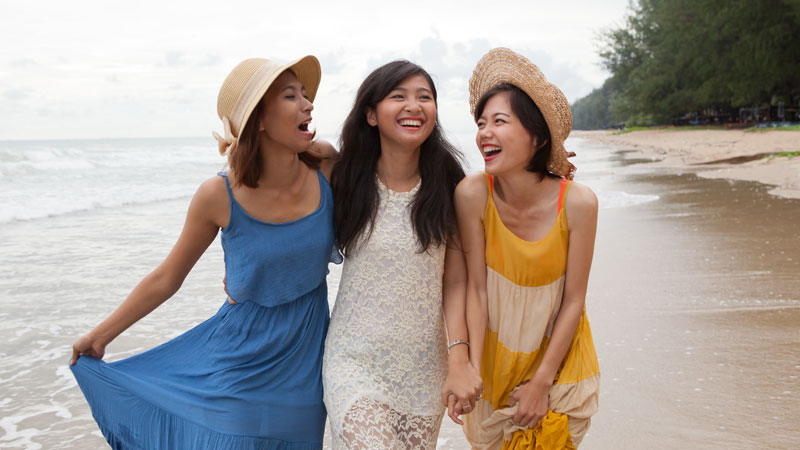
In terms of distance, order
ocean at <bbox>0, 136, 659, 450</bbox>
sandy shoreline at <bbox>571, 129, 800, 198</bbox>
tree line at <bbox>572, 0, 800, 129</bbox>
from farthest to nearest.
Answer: tree line at <bbox>572, 0, 800, 129</bbox> < sandy shoreline at <bbox>571, 129, 800, 198</bbox> < ocean at <bbox>0, 136, 659, 450</bbox>

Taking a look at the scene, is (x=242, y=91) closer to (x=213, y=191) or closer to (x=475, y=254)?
(x=213, y=191)

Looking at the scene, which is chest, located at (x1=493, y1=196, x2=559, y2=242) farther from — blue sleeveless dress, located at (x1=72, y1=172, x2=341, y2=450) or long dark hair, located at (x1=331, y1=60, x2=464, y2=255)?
blue sleeveless dress, located at (x1=72, y1=172, x2=341, y2=450)

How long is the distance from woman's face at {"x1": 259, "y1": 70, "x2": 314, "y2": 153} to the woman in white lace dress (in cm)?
27

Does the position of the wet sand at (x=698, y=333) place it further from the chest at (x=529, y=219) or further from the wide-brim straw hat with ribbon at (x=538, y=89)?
the wide-brim straw hat with ribbon at (x=538, y=89)

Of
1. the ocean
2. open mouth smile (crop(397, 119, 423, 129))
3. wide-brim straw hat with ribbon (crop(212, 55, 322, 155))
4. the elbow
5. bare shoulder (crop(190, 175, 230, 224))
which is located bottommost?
the ocean

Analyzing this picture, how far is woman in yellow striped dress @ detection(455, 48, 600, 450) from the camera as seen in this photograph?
2631 millimetres

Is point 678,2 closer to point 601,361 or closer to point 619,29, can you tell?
point 619,29

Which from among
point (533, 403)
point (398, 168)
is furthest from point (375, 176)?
point (533, 403)

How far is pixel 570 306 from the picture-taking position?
2.67m

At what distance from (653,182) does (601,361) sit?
12.4 metres

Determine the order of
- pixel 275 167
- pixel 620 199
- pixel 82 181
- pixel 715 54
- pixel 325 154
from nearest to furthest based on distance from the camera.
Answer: pixel 275 167
pixel 325 154
pixel 620 199
pixel 82 181
pixel 715 54

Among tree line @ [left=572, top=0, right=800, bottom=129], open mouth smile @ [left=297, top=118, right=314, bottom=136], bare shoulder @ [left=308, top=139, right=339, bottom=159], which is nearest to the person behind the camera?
open mouth smile @ [left=297, top=118, right=314, bottom=136]

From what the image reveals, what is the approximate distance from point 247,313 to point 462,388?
3.00ft

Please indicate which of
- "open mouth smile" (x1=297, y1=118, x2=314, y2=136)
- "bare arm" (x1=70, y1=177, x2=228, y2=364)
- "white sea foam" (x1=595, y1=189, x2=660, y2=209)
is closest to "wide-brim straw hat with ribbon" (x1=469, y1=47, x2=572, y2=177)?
"open mouth smile" (x1=297, y1=118, x2=314, y2=136)
